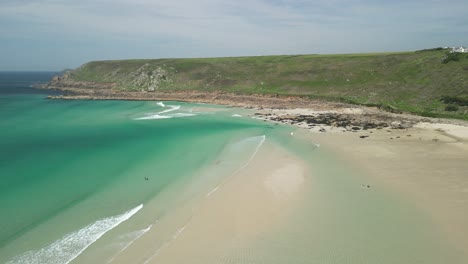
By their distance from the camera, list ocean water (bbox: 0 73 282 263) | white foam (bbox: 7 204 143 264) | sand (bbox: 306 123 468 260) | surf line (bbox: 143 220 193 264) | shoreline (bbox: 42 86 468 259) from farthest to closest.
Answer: shoreline (bbox: 42 86 468 259) → sand (bbox: 306 123 468 260) → ocean water (bbox: 0 73 282 263) → white foam (bbox: 7 204 143 264) → surf line (bbox: 143 220 193 264)

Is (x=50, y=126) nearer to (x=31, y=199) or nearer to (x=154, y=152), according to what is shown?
(x=154, y=152)

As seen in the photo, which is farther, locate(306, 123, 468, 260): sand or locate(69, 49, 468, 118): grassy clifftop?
locate(69, 49, 468, 118): grassy clifftop

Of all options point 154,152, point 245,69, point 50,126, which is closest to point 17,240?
point 154,152

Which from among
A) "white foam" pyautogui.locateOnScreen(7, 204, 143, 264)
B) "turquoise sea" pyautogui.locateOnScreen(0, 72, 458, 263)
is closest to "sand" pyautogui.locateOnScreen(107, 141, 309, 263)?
"turquoise sea" pyautogui.locateOnScreen(0, 72, 458, 263)

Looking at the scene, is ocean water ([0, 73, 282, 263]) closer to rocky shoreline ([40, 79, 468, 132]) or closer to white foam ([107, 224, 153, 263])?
white foam ([107, 224, 153, 263])

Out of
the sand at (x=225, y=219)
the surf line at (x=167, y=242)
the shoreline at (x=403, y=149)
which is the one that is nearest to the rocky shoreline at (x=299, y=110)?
the shoreline at (x=403, y=149)
